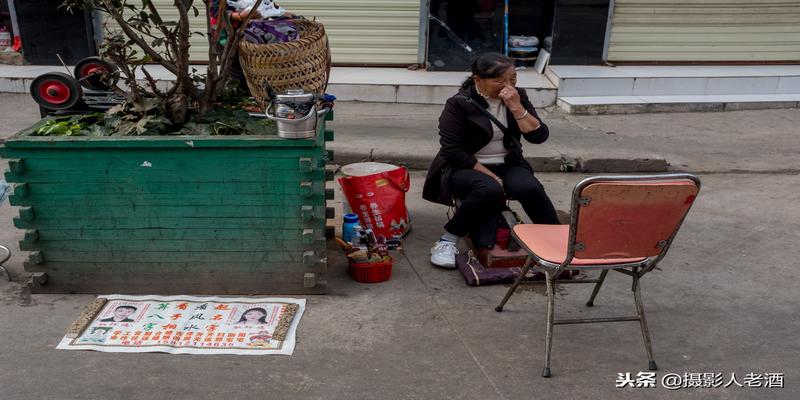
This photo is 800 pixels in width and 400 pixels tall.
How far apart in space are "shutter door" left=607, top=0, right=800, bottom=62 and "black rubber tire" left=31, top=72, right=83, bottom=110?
7.18m

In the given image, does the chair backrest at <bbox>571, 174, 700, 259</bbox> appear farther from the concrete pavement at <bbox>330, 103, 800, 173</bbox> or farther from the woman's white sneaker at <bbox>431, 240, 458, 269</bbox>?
the concrete pavement at <bbox>330, 103, 800, 173</bbox>

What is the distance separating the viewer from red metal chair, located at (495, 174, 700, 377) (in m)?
3.00

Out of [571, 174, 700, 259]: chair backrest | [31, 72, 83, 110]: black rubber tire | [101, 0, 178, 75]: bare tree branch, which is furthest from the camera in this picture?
[31, 72, 83, 110]: black rubber tire

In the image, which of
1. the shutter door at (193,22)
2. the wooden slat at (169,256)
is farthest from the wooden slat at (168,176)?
the shutter door at (193,22)

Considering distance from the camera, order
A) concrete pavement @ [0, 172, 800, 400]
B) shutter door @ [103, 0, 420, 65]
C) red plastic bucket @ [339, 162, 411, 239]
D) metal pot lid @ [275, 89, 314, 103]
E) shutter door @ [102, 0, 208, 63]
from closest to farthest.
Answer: concrete pavement @ [0, 172, 800, 400] < metal pot lid @ [275, 89, 314, 103] < red plastic bucket @ [339, 162, 411, 239] < shutter door @ [102, 0, 208, 63] < shutter door @ [103, 0, 420, 65]

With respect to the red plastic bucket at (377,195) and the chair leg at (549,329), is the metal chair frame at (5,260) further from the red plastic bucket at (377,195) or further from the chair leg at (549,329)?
A: the chair leg at (549,329)

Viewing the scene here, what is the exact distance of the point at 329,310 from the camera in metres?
3.82

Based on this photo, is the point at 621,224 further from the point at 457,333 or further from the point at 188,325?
the point at 188,325

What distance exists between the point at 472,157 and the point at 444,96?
13.8 feet

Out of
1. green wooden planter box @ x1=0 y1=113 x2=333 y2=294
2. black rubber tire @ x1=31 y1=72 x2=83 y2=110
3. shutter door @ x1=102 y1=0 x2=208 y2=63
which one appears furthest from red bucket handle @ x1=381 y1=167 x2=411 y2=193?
shutter door @ x1=102 y1=0 x2=208 y2=63

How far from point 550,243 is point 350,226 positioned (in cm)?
141

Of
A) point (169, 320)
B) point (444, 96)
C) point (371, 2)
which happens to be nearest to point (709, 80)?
point (444, 96)

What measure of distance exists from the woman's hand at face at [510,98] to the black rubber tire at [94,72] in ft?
7.36

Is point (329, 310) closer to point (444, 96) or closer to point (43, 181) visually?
point (43, 181)
